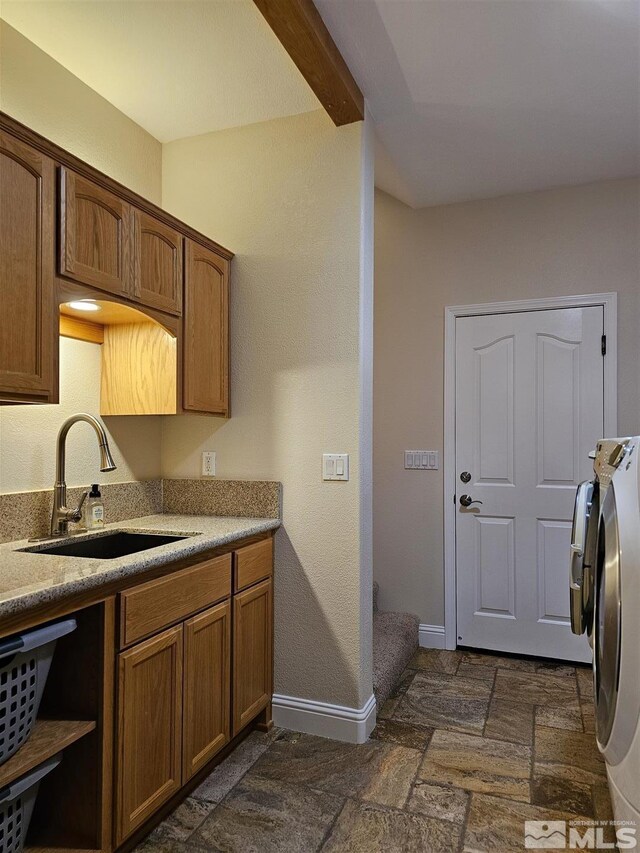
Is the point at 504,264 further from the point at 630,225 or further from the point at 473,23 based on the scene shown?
the point at 473,23

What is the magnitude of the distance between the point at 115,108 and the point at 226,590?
2093 millimetres

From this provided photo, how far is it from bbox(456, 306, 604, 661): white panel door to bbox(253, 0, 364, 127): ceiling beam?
4.86 ft

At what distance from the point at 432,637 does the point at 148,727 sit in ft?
6.97

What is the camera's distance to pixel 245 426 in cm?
261

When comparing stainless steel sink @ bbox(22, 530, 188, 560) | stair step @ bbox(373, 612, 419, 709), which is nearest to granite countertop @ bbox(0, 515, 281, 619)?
stainless steel sink @ bbox(22, 530, 188, 560)

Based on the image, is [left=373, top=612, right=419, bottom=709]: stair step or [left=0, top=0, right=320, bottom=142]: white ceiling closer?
[left=0, top=0, right=320, bottom=142]: white ceiling

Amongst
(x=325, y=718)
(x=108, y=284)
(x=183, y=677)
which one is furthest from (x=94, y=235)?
(x=325, y=718)

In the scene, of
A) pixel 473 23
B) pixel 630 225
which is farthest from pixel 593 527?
pixel 630 225

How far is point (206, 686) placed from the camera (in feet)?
6.52

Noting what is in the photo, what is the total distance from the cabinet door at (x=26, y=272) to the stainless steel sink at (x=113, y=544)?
0.63 metres

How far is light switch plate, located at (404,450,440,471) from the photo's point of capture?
11.4 feet

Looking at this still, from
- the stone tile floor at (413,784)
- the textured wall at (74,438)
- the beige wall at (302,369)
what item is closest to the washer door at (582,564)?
the stone tile floor at (413,784)

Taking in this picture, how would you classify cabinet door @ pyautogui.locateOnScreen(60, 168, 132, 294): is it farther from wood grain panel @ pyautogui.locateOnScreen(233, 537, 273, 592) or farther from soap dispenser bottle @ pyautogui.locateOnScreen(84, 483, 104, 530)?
wood grain panel @ pyautogui.locateOnScreen(233, 537, 273, 592)

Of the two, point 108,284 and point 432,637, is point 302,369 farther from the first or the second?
point 432,637
